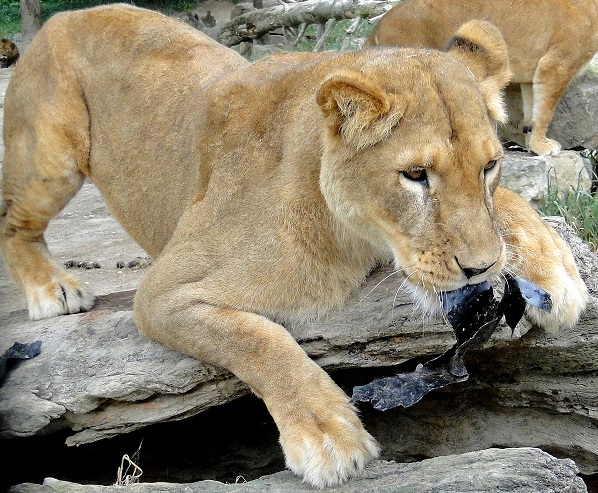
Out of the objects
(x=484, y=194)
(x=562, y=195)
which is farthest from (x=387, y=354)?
(x=562, y=195)

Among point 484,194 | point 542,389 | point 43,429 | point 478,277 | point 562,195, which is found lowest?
point 562,195

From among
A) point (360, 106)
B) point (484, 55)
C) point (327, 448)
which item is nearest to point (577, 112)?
point (484, 55)

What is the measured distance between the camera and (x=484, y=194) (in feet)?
8.12

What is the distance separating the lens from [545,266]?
2.84 m

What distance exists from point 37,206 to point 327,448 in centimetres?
239

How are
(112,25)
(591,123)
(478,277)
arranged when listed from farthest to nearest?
(591,123) → (112,25) → (478,277)

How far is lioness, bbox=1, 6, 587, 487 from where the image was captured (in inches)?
97.0

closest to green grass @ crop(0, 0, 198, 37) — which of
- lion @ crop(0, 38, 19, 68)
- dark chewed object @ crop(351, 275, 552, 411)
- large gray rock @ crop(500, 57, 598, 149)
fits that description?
lion @ crop(0, 38, 19, 68)

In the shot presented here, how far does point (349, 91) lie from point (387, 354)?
2.97ft

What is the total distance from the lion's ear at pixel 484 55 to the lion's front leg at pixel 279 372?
1076 millimetres

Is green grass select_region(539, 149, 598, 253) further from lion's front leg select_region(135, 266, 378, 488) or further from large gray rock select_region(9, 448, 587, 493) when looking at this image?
large gray rock select_region(9, 448, 587, 493)

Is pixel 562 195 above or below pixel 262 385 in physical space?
below

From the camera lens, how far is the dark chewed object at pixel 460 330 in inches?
102

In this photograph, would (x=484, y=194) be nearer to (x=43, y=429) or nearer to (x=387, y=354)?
(x=387, y=354)
